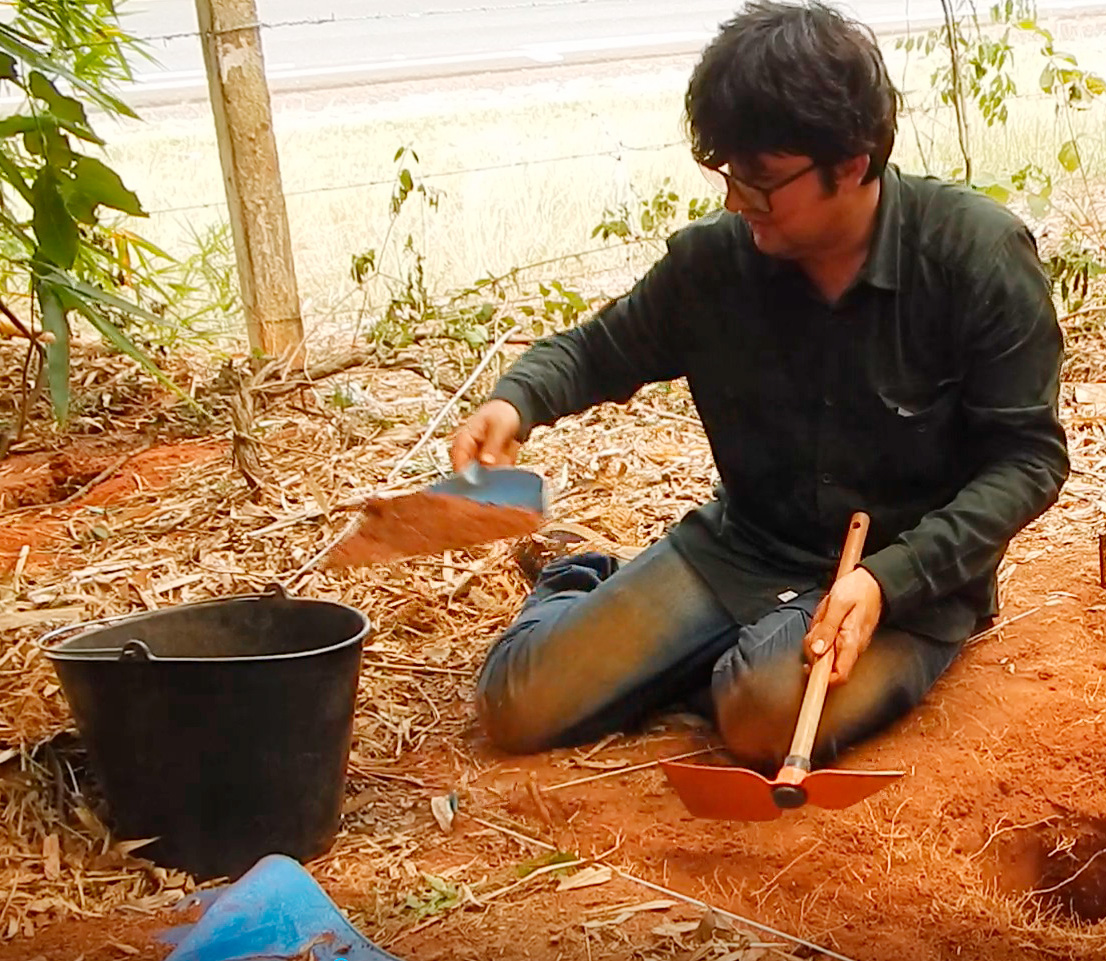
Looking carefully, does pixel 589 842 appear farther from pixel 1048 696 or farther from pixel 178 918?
pixel 1048 696

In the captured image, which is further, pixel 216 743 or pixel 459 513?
pixel 459 513

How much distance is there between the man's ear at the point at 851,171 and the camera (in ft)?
6.22

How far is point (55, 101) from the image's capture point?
225 centimetres

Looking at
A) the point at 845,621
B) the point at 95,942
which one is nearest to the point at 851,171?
the point at 845,621

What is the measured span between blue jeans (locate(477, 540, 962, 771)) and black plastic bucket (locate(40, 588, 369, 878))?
0.37 m

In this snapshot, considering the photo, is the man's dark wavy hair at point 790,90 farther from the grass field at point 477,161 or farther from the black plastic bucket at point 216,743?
the grass field at point 477,161

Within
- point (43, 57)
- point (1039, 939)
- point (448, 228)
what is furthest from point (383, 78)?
point (1039, 939)

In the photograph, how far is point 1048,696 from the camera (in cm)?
224

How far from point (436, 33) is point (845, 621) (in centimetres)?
306

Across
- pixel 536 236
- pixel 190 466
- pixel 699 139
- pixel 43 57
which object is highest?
pixel 43 57

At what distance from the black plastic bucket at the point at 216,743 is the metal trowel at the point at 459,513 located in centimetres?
22

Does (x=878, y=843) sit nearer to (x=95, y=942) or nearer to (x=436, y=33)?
(x=95, y=942)

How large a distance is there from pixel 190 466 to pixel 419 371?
2.52ft

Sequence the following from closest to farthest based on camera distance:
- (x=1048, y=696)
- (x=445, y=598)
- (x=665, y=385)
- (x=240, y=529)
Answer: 1. (x=1048, y=696)
2. (x=445, y=598)
3. (x=240, y=529)
4. (x=665, y=385)
